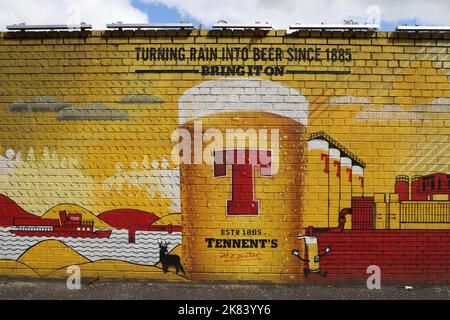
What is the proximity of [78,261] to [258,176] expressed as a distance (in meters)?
2.95

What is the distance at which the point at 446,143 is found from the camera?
16.1 ft

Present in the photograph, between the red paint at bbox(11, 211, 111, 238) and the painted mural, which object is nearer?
the painted mural

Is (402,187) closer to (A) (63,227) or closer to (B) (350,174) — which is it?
(B) (350,174)

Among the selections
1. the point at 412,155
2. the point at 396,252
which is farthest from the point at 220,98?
the point at 396,252

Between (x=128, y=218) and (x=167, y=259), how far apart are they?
2.73ft

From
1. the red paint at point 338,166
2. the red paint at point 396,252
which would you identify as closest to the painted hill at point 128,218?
the red paint at point 396,252

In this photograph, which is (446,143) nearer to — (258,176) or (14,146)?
(258,176)

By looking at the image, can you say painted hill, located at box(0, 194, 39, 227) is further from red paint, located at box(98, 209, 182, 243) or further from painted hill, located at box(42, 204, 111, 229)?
red paint, located at box(98, 209, 182, 243)

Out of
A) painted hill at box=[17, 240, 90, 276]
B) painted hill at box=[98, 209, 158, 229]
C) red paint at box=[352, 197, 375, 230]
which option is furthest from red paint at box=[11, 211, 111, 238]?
red paint at box=[352, 197, 375, 230]

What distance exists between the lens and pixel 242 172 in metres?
4.96

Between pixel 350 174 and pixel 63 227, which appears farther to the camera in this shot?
pixel 63 227

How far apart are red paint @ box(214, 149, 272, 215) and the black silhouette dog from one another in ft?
3.40

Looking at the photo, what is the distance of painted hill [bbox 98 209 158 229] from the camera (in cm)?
500

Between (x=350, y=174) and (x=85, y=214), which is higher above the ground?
(x=350, y=174)
